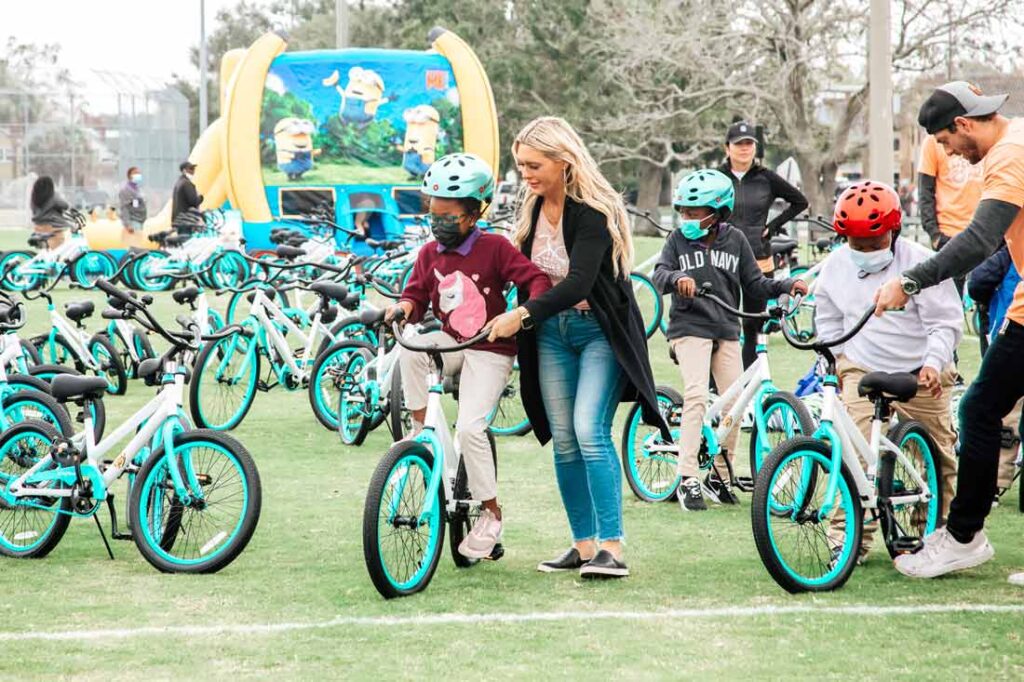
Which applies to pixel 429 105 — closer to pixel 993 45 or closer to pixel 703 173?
pixel 993 45

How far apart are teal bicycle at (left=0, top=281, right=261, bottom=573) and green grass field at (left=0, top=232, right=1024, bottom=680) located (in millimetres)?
156

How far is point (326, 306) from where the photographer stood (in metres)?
11.9

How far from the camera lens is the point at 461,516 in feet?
21.5

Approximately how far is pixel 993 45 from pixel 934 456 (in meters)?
28.8

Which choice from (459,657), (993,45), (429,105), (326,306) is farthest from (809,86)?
(459,657)

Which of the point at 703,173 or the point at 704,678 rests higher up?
the point at 703,173

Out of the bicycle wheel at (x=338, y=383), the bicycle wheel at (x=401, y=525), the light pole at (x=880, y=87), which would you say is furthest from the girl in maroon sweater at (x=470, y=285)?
the light pole at (x=880, y=87)

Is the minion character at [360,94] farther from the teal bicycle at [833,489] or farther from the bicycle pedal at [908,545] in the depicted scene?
the bicycle pedal at [908,545]

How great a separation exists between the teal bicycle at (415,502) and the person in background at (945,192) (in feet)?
17.5

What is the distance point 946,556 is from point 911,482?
392mm

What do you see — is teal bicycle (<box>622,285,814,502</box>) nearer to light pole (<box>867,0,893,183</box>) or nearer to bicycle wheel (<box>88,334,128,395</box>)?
bicycle wheel (<box>88,334,128,395</box>)

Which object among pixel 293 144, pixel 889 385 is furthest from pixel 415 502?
pixel 293 144

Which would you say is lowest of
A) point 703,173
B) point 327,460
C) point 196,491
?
point 327,460

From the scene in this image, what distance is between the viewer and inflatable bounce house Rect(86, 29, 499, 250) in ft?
84.0
